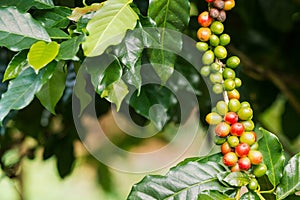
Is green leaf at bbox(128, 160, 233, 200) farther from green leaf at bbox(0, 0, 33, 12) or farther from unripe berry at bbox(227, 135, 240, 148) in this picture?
green leaf at bbox(0, 0, 33, 12)

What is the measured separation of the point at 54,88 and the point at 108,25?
0.15 m

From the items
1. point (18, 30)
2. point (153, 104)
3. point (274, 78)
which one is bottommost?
point (274, 78)

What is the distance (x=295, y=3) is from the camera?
159cm

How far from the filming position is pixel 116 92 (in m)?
0.78

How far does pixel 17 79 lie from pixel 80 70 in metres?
0.11

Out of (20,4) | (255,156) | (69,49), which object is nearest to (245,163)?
(255,156)

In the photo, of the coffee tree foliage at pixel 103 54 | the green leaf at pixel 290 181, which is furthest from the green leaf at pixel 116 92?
the green leaf at pixel 290 181

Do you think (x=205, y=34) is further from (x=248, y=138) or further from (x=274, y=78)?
(x=274, y=78)

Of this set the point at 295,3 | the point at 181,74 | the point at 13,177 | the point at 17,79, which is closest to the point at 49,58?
the point at 17,79

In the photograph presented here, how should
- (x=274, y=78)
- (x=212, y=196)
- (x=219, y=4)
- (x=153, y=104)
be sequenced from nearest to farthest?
(x=212, y=196) → (x=219, y=4) → (x=153, y=104) → (x=274, y=78)

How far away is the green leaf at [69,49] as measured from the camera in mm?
712

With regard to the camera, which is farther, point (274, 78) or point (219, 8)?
point (274, 78)

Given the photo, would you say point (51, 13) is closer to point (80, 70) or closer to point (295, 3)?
point (80, 70)

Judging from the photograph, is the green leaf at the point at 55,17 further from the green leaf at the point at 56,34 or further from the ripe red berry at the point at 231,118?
the ripe red berry at the point at 231,118
